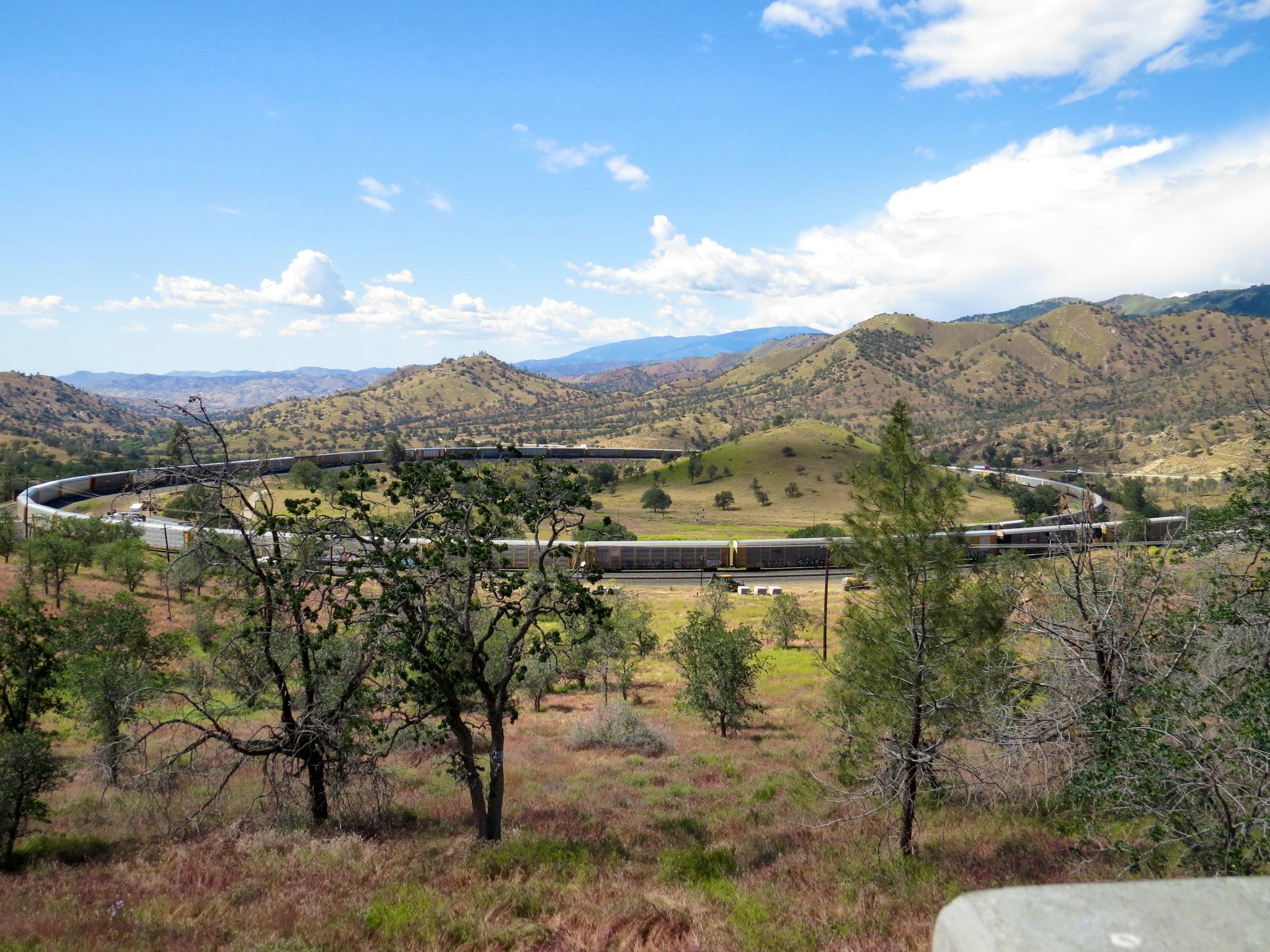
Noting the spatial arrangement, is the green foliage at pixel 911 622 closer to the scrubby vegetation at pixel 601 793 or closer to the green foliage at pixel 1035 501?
the scrubby vegetation at pixel 601 793

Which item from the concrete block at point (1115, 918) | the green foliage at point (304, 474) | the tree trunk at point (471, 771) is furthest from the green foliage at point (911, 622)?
the green foliage at point (304, 474)

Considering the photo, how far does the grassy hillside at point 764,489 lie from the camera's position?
102 metres

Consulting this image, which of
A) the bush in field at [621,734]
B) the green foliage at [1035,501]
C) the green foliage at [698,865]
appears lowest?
the bush in field at [621,734]

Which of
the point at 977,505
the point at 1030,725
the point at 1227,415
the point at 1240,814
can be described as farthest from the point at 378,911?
the point at 1227,415

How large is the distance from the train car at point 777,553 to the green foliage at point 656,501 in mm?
43726

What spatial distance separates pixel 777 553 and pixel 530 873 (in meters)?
64.1

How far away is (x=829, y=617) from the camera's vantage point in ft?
169

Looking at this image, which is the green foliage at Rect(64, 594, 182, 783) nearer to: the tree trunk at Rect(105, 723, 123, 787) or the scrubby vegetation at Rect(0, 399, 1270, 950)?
the tree trunk at Rect(105, 723, 123, 787)

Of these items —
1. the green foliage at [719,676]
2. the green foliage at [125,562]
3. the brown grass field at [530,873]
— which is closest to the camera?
the brown grass field at [530,873]

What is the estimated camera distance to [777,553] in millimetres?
72625

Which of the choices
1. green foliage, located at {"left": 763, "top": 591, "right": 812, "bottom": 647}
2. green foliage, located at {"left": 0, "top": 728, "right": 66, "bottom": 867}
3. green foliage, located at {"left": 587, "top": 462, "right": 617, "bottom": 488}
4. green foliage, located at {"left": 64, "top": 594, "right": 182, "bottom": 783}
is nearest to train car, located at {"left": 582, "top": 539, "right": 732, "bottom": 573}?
green foliage, located at {"left": 763, "top": 591, "right": 812, "bottom": 647}

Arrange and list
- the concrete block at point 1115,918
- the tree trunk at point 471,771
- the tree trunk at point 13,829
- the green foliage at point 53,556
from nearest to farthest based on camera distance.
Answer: the concrete block at point 1115,918
the tree trunk at point 13,829
the tree trunk at point 471,771
the green foliage at point 53,556

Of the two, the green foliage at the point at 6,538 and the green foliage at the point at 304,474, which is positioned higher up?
the green foliage at the point at 304,474

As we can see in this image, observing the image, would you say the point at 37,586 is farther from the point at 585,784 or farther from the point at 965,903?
the point at 965,903
